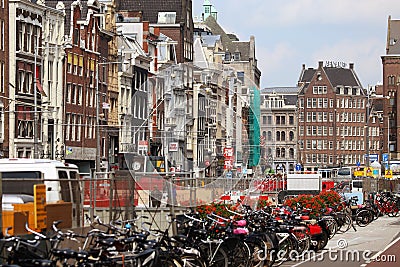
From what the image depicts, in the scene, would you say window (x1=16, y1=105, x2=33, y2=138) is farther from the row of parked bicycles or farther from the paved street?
the row of parked bicycles

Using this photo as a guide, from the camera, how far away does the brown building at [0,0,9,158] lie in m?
66.6

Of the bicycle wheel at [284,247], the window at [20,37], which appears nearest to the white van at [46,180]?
the bicycle wheel at [284,247]

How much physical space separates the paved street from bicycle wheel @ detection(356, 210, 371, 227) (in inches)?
82.6

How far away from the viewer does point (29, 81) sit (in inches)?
2795

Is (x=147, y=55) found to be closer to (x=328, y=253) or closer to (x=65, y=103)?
(x=65, y=103)

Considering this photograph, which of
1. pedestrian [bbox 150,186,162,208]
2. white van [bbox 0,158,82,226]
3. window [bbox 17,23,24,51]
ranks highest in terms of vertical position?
window [bbox 17,23,24,51]

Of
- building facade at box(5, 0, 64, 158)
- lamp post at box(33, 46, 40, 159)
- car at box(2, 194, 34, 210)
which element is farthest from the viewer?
building facade at box(5, 0, 64, 158)

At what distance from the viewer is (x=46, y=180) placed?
19078 mm

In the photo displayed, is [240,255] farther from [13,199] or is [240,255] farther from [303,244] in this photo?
[303,244]

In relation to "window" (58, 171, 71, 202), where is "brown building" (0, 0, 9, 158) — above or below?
above

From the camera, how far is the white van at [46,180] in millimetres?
18922

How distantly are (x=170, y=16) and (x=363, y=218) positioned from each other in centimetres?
6884

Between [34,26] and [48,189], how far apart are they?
54.1 meters

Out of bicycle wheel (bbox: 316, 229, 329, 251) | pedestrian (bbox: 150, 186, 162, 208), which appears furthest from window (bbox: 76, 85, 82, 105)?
pedestrian (bbox: 150, 186, 162, 208)
